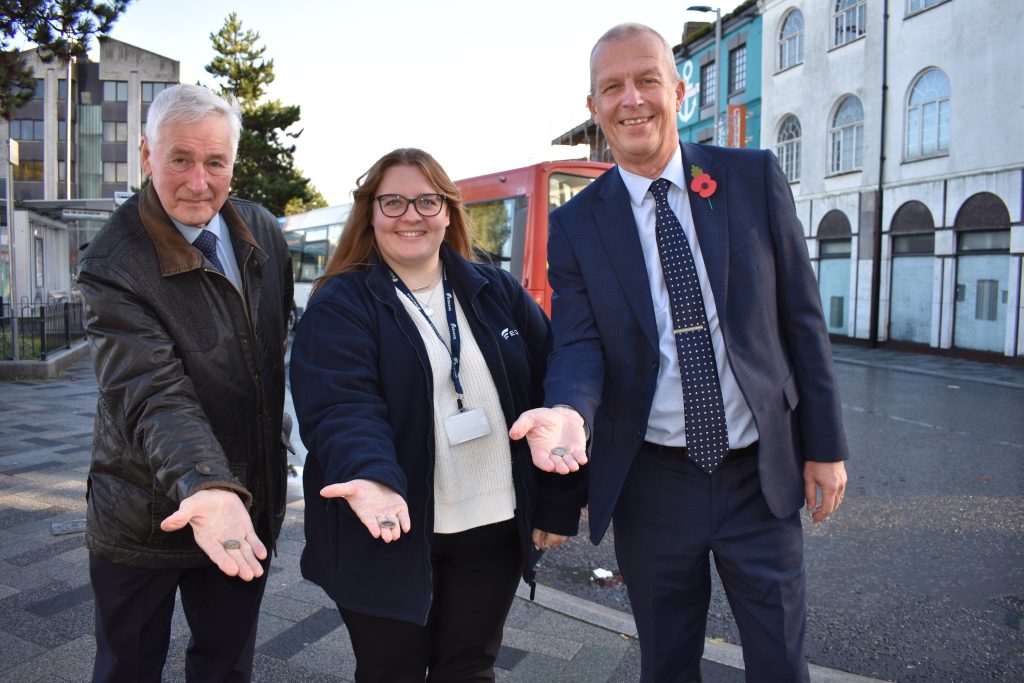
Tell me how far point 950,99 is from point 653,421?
20.2 meters

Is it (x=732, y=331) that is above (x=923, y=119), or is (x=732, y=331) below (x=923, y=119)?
below

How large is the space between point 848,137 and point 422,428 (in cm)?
2341

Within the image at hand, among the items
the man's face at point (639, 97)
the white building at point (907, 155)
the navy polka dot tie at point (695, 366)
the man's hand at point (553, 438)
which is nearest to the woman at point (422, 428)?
the man's hand at point (553, 438)

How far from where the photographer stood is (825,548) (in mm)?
4988

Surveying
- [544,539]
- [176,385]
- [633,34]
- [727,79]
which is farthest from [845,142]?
[176,385]

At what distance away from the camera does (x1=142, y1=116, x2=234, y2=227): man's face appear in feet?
7.18

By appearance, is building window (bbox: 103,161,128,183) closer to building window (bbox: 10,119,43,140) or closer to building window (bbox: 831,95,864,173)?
building window (bbox: 10,119,43,140)

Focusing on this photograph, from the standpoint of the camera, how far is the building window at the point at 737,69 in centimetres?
2741

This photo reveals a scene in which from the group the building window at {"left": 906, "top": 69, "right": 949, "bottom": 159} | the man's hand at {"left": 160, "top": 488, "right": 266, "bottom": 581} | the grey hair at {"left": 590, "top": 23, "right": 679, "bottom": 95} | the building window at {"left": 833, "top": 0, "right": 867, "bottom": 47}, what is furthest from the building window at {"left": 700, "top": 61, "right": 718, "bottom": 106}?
the man's hand at {"left": 160, "top": 488, "right": 266, "bottom": 581}

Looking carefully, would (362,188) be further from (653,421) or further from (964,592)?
(964,592)

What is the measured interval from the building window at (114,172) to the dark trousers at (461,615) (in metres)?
58.4

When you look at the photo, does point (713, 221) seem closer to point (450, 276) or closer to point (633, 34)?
point (633, 34)

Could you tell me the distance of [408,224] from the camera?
235 centimetres

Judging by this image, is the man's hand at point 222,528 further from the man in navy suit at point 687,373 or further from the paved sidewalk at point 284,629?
the paved sidewalk at point 284,629
